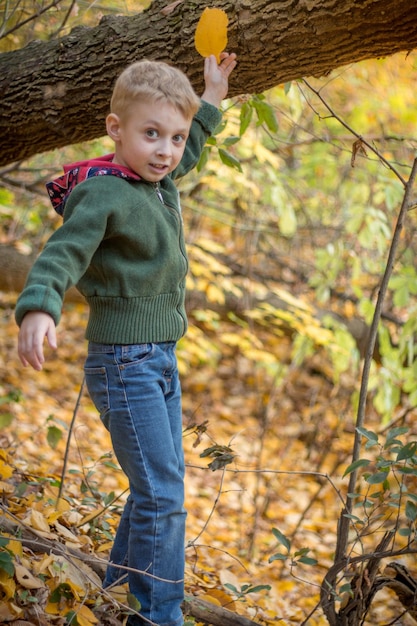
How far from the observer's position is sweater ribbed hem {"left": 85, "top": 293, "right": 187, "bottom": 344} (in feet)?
5.96

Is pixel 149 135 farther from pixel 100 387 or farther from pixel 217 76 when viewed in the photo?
pixel 100 387

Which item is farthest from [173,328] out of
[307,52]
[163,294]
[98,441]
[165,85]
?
[98,441]

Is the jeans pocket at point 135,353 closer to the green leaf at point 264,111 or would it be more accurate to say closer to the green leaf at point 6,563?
the green leaf at point 6,563

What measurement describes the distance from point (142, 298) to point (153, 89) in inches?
Result: 21.7

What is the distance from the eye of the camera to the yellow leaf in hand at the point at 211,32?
1.94 metres

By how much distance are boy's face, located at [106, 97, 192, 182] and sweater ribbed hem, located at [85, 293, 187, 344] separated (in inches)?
13.6

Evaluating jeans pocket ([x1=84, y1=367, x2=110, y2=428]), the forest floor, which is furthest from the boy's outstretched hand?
the forest floor

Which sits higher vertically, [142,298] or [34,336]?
[142,298]

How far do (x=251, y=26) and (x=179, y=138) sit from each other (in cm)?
46

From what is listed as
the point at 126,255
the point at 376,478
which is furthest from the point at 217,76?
the point at 376,478

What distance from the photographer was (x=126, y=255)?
1.80m

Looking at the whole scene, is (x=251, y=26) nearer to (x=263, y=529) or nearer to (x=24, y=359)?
(x=24, y=359)

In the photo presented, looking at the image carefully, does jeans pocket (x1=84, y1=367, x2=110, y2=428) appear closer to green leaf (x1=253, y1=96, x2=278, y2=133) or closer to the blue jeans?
the blue jeans

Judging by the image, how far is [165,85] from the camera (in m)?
1.74
